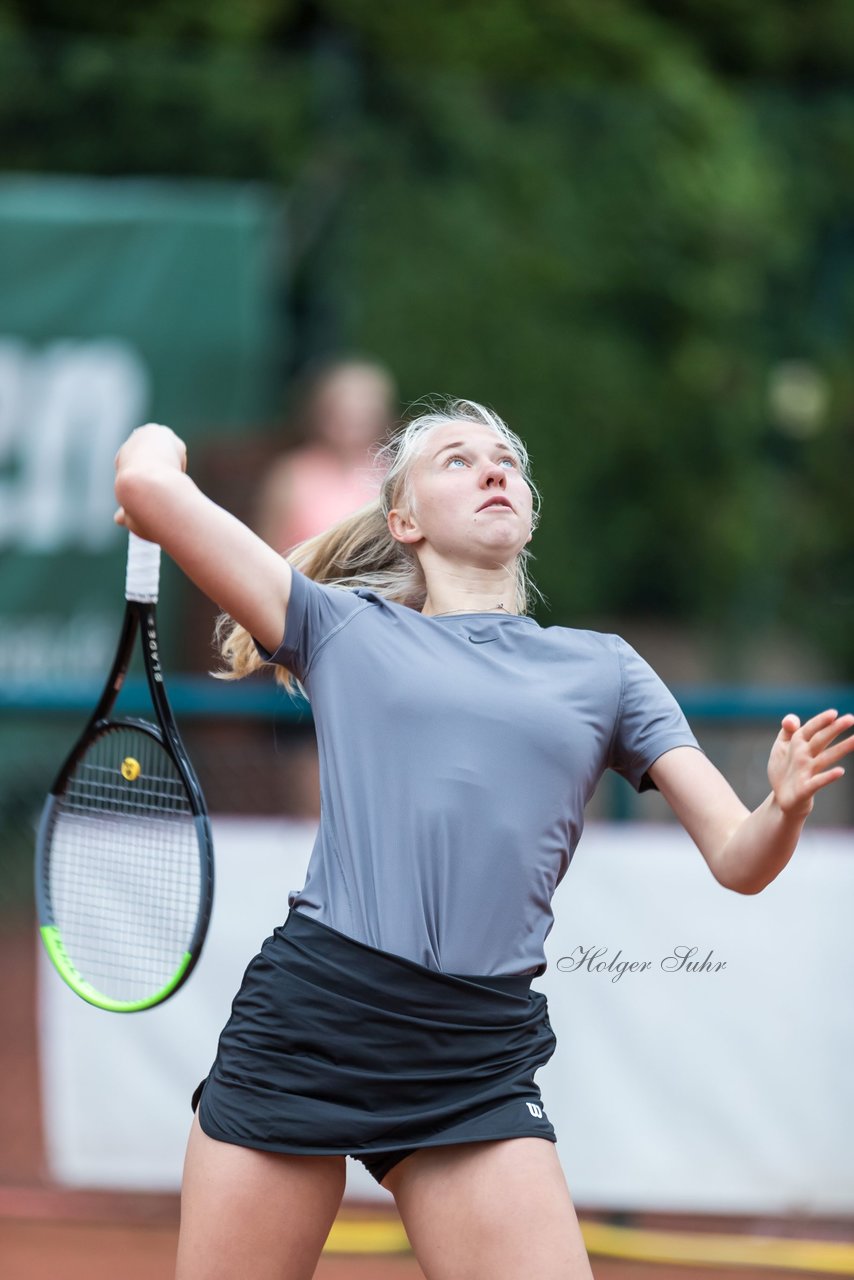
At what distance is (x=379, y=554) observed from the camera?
291 cm

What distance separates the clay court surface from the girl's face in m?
2.22

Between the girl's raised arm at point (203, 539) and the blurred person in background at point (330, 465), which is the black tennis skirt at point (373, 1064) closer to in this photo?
the girl's raised arm at point (203, 539)

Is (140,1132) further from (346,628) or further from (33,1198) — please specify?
(346,628)

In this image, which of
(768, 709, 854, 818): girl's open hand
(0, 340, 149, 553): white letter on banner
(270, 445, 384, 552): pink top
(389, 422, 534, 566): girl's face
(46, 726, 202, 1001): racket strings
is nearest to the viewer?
(768, 709, 854, 818): girl's open hand

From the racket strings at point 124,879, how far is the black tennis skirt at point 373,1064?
1.32 ft

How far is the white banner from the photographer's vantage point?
4.20m

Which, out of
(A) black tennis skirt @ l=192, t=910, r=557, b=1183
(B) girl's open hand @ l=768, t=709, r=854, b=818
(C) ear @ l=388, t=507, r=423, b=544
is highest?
(C) ear @ l=388, t=507, r=423, b=544

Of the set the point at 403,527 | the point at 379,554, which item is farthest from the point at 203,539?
the point at 379,554

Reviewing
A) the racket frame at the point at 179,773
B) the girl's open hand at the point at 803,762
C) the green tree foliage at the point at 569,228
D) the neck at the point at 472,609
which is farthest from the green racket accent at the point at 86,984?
the green tree foliage at the point at 569,228

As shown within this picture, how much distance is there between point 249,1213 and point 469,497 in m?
1.03

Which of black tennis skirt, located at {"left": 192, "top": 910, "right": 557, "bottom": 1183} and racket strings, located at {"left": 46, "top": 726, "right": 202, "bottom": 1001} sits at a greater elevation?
black tennis skirt, located at {"left": 192, "top": 910, "right": 557, "bottom": 1183}

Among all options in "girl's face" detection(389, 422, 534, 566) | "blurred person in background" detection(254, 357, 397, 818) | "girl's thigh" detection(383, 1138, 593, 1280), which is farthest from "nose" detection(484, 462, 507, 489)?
"blurred person in background" detection(254, 357, 397, 818)

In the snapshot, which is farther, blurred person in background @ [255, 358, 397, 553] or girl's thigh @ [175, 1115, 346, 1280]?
blurred person in background @ [255, 358, 397, 553]

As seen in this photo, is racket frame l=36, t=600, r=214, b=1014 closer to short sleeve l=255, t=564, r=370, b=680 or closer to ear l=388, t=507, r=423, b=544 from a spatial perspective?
short sleeve l=255, t=564, r=370, b=680
